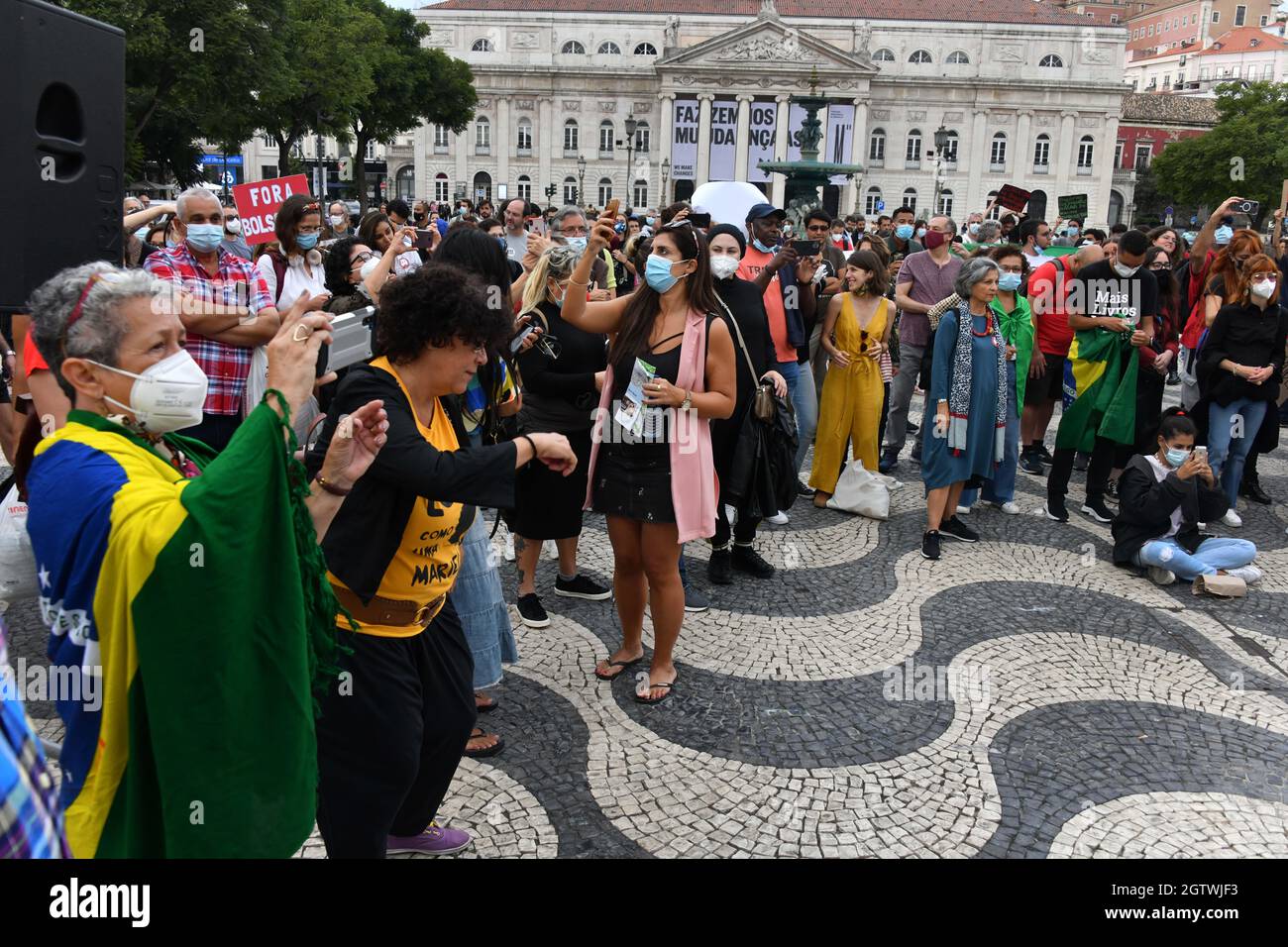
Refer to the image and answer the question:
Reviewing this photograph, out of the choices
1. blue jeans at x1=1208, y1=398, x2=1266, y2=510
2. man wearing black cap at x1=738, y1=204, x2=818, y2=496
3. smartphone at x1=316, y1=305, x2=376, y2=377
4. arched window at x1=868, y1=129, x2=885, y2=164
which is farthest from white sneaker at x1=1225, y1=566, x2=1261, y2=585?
arched window at x1=868, y1=129, x2=885, y2=164

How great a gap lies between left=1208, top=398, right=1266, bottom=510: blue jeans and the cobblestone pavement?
1385 mm

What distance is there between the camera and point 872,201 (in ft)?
246

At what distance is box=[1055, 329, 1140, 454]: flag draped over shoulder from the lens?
7.05 meters

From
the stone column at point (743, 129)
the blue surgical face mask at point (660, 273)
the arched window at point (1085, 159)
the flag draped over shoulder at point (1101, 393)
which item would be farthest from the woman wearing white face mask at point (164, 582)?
the arched window at point (1085, 159)

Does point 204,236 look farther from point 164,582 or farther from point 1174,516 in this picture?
point 1174,516

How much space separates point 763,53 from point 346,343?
252 ft

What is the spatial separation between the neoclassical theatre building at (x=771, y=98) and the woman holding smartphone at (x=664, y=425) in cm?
6995

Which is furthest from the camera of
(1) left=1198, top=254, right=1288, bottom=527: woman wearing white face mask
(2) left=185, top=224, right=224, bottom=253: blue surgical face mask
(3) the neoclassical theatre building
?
(3) the neoclassical theatre building

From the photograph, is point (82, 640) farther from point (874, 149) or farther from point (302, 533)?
point (874, 149)

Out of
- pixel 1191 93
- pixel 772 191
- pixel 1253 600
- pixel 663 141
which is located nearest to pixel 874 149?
pixel 772 191

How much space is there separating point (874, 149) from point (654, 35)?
19.2 meters

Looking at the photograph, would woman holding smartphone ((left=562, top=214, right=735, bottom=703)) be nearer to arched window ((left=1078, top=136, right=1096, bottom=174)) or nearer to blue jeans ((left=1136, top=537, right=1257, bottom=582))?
blue jeans ((left=1136, top=537, right=1257, bottom=582))

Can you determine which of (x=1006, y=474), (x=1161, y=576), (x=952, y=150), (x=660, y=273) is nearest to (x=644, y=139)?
(x=952, y=150)

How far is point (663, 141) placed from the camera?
7356 cm
